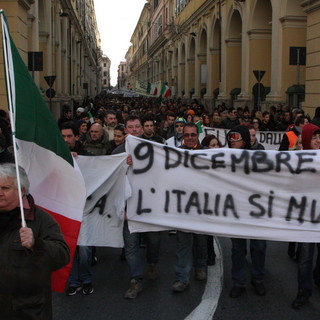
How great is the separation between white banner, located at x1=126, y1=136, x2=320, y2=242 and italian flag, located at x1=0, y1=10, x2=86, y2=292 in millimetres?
1601

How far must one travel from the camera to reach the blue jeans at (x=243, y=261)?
201 inches

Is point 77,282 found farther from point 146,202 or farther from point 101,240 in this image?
point 146,202

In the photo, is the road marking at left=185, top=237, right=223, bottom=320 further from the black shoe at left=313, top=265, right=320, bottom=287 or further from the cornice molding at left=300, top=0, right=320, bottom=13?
the cornice molding at left=300, top=0, right=320, bottom=13

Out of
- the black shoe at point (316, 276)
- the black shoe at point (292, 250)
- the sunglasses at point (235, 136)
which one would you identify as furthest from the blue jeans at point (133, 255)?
the black shoe at point (292, 250)

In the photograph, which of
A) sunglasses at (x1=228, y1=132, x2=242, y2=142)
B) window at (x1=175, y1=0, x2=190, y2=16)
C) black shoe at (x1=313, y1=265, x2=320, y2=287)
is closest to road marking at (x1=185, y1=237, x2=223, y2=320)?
black shoe at (x1=313, y1=265, x2=320, y2=287)

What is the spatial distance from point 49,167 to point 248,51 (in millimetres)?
21061

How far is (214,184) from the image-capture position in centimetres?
505

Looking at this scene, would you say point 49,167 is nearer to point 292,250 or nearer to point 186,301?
point 186,301

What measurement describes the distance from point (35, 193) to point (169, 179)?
1865 millimetres

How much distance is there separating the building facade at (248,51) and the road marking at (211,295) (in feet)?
29.3

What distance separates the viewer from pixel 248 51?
76.6 feet

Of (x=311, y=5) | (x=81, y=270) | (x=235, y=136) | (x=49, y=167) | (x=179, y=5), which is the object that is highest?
(x=179, y=5)

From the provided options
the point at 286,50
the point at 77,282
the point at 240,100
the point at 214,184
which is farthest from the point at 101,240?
the point at 240,100

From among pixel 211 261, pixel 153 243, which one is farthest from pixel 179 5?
pixel 153 243
